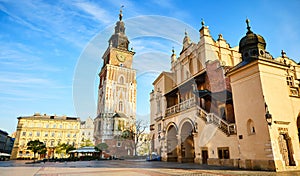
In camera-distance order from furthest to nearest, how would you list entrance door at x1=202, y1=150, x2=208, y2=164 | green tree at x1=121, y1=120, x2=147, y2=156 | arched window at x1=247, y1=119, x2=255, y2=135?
green tree at x1=121, y1=120, x2=147, y2=156, entrance door at x1=202, y1=150, x2=208, y2=164, arched window at x1=247, y1=119, x2=255, y2=135

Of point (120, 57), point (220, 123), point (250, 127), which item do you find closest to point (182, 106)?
point (220, 123)

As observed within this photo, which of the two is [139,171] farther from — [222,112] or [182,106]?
[182,106]

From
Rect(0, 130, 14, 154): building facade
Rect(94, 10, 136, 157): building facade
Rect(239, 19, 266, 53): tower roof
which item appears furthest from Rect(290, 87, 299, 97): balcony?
Rect(0, 130, 14, 154): building facade

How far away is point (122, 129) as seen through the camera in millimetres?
62469

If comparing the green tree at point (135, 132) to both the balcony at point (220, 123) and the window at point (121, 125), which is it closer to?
the window at point (121, 125)

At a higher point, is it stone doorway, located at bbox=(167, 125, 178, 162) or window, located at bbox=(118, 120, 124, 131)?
window, located at bbox=(118, 120, 124, 131)

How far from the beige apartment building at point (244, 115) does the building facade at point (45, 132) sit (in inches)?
2321

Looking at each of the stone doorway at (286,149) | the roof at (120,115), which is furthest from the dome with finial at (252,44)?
the roof at (120,115)

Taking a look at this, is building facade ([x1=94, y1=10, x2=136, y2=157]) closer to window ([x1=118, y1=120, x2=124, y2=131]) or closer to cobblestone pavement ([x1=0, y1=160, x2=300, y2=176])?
window ([x1=118, y1=120, x2=124, y2=131])

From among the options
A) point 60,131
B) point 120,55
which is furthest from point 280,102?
point 60,131

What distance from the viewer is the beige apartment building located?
41.8 ft

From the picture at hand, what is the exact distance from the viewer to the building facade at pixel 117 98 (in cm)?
6116

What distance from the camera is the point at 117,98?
223 ft

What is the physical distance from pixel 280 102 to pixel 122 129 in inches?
2099
